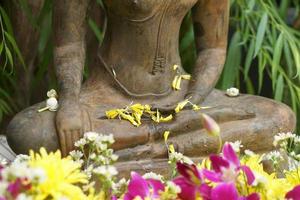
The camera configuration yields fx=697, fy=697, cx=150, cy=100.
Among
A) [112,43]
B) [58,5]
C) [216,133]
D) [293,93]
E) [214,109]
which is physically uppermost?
[216,133]

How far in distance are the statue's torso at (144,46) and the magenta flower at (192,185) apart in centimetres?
115

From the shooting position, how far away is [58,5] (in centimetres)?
191

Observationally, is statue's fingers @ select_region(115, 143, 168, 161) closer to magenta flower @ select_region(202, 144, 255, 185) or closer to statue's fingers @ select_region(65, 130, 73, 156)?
statue's fingers @ select_region(65, 130, 73, 156)

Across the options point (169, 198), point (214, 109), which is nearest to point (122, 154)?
point (214, 109)

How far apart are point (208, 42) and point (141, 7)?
0.31 meters

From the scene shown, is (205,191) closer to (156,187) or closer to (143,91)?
(156,187)

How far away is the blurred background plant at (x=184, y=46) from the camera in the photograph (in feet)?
8.09

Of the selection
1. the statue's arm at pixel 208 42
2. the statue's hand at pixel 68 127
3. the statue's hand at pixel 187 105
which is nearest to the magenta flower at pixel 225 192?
the statue's hand at pixel 68 127

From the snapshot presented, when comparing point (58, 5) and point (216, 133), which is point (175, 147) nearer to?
point (58, 5)

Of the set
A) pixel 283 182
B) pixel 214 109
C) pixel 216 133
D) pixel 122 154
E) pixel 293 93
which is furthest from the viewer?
pixel 293 93

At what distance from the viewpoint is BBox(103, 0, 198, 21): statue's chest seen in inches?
74.0

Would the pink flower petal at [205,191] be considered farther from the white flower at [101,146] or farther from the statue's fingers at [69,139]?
the statue's fingers at [69,139]

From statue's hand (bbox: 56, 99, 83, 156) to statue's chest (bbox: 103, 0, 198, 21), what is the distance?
32 centimetres

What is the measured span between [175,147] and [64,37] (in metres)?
0.43
